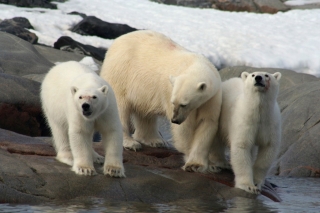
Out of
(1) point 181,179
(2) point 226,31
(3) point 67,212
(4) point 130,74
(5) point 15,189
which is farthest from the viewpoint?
(2) point 226,31

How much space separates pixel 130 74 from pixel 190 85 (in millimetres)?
1205

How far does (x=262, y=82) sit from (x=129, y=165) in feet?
5.44

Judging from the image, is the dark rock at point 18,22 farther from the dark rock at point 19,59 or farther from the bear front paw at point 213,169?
the bear front paw at point 213,169

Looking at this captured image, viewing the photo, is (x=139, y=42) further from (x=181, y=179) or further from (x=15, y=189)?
(x=15, y=189)

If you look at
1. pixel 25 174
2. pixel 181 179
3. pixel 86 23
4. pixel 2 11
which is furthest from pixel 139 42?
pixel 2 11

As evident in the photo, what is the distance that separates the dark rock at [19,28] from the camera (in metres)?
16.8

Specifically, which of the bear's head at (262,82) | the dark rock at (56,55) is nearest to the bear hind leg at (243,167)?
the bear's head at (262,82)

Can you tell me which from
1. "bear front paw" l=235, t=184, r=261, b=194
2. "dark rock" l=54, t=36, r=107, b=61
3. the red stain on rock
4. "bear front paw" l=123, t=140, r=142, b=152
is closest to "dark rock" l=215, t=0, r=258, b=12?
"dark rock" l=54, t=36, r=107, b=61

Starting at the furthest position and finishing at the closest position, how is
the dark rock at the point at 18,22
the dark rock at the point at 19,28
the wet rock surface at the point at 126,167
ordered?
the dark rock at the point at 18,22
the dark rock at the point at 19,28
the wet rock surface at the point at 126,167

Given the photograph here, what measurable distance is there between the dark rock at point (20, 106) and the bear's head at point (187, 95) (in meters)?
3.56

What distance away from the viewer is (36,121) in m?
10.3

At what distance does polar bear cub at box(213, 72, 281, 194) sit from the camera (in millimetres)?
6629

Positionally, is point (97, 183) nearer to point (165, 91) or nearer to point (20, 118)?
point (165, 91)

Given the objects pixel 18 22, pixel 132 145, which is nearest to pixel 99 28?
pixel 18 22
